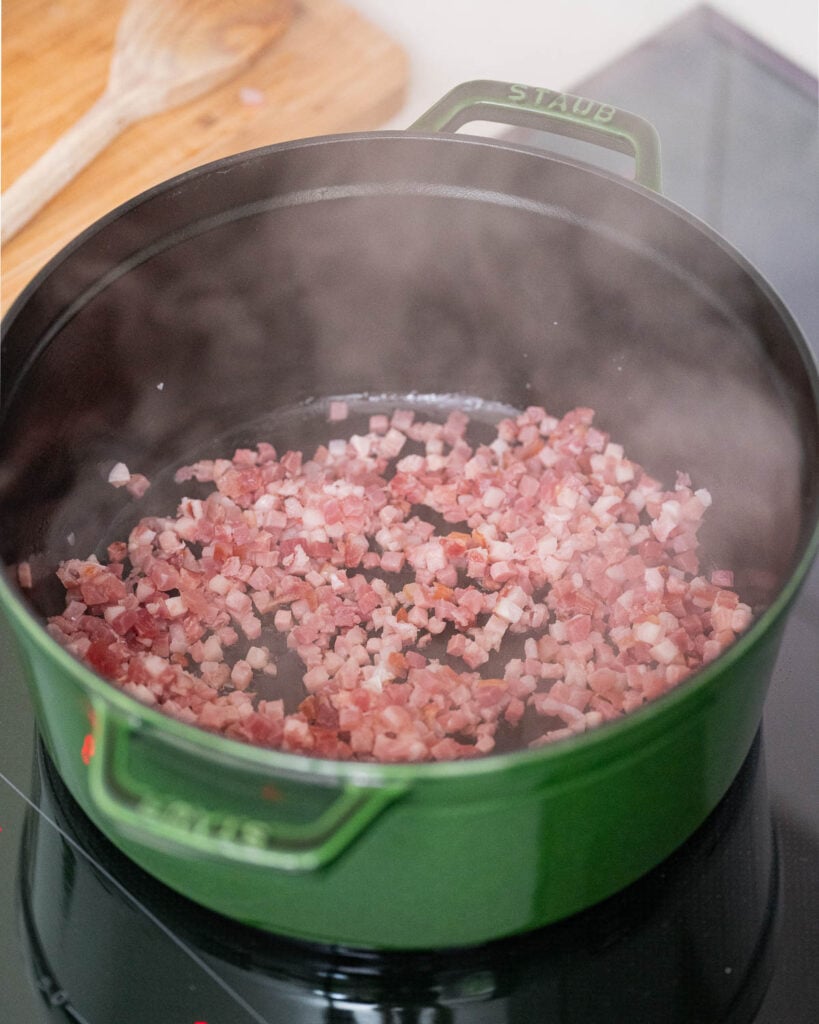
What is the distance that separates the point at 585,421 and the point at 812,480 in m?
0.47

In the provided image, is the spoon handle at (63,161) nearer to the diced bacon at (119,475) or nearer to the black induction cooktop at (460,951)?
the diced bacon at (119,475)

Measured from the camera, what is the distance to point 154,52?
1.41m

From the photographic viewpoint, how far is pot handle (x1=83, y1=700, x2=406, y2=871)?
26.3 inches

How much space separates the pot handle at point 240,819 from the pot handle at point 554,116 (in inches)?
24.8

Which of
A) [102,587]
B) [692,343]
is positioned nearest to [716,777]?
[692,343]

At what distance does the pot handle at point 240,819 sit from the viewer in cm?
67

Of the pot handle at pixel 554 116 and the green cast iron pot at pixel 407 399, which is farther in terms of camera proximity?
the pot handle at pixel 554 116

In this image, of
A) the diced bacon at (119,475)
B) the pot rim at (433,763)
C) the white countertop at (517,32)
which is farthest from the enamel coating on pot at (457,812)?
the white countertop at (517,32)

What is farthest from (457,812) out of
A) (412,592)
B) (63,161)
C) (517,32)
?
(517,32)

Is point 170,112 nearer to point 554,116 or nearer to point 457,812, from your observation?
A: point 554,116

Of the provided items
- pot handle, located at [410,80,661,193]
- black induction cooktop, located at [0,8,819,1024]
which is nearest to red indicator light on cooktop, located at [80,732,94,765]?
black induction cooktop, located at [0,8,819,1024]

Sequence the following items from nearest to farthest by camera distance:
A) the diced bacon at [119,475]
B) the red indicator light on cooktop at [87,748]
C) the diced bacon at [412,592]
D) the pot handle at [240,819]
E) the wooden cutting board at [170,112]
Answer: the pot handle at [240,819], the red indicator light on cooktop at [87,748], the diced bacon at [412,592], the diced bacon at [119,475], the wooden cutting board at [170,112]

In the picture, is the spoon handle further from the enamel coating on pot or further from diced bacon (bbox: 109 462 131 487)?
the enamel coating on pot

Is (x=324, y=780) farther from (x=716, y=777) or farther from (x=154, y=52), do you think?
(x=154, y=52)
